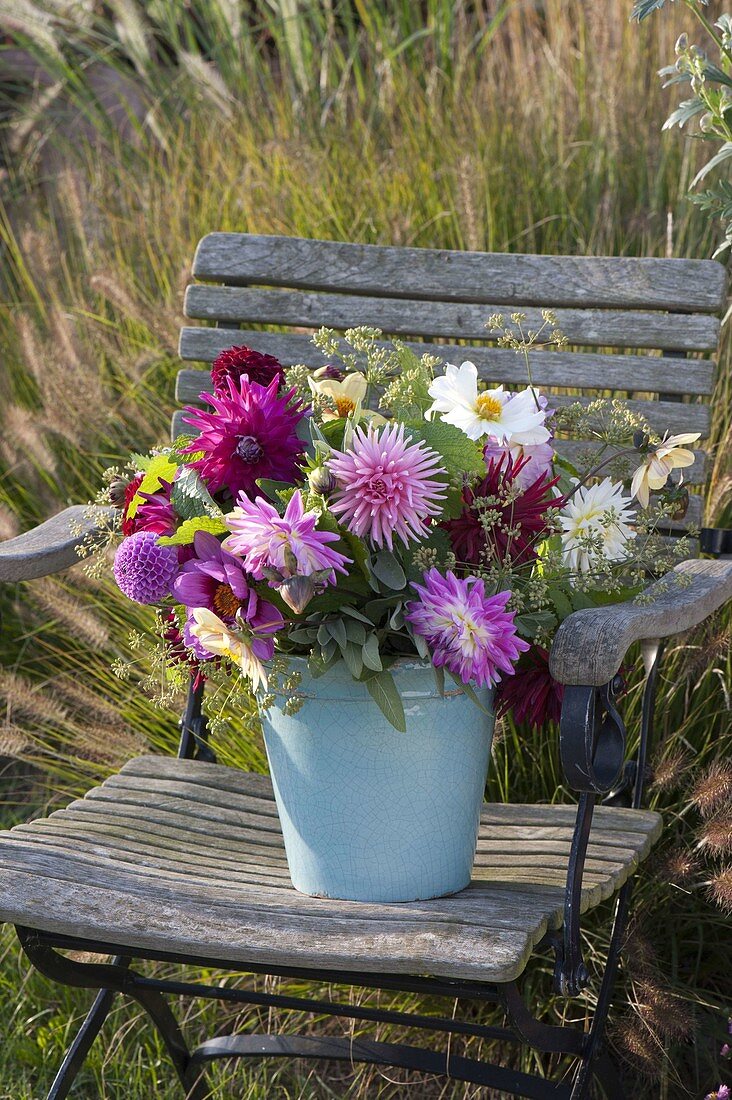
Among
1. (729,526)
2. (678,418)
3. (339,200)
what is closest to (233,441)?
(678,418)

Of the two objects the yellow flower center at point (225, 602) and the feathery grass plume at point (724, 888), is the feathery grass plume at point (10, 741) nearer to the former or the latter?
the yellow flower center at point (225, 602)

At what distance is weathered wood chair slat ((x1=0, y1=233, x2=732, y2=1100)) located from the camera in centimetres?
118

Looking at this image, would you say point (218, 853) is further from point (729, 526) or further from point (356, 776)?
point (729, 526)

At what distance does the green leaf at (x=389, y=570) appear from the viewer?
1193mm

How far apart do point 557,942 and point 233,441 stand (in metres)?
0.59

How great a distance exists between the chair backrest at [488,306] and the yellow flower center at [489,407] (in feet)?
1.64

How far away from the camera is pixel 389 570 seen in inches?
47.3

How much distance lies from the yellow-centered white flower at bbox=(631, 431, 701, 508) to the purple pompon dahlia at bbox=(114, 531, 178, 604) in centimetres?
48

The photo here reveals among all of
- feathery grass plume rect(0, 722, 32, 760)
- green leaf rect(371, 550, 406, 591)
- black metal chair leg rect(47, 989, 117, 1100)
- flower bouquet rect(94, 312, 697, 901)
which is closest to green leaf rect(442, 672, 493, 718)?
flower bouquet rect(94, 312, 697, 901)

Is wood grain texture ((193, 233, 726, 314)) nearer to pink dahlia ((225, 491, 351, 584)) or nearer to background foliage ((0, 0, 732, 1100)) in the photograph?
background foliage ((0, 0, 732, 1100))

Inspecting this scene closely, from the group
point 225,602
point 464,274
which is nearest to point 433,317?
point 464,274

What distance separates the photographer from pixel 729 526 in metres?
2.17

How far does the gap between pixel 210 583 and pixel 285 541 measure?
0.13 meters

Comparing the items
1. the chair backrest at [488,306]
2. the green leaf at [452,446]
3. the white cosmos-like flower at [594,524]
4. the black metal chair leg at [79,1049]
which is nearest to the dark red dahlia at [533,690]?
the white cosmos-like flower at [594,524]
